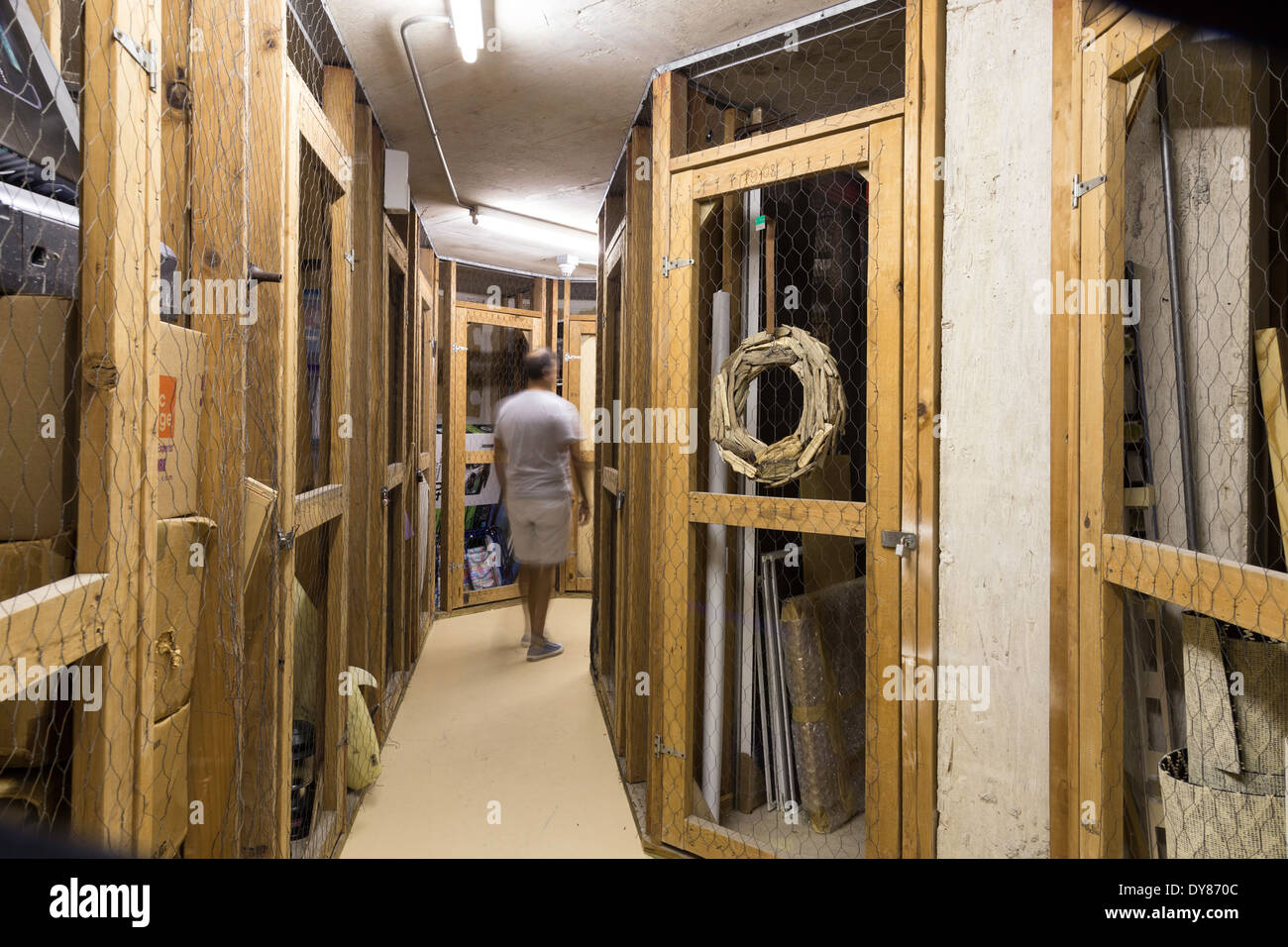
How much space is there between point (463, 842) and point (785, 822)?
41.9 inches

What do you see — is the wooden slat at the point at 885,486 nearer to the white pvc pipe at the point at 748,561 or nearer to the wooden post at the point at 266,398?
the white pvc pipe at the point at 748,561

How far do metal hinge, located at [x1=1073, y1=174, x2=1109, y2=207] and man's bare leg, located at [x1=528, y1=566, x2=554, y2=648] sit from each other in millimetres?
3034

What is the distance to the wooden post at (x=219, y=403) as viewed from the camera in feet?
4.88

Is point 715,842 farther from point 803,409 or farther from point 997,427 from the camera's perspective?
point 997,427

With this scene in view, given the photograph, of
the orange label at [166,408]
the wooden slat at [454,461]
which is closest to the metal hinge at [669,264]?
the orange label at [166,408]

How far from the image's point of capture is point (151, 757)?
114 centimetres

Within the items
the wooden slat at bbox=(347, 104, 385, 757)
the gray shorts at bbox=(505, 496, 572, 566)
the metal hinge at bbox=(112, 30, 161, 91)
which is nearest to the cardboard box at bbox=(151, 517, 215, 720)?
the metal hinge at bbox=(112, 30, 161, 91)

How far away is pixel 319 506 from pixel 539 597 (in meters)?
2.16

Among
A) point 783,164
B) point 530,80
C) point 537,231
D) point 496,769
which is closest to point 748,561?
point 783,164

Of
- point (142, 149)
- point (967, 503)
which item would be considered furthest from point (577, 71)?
point (967, 503)

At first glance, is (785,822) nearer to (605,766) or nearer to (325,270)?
(605,766)

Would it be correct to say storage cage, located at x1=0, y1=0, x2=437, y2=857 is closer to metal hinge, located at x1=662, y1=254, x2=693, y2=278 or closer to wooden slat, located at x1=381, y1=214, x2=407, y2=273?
wooden slat, located at x1=381, y1=214, x2=407, y2=273
